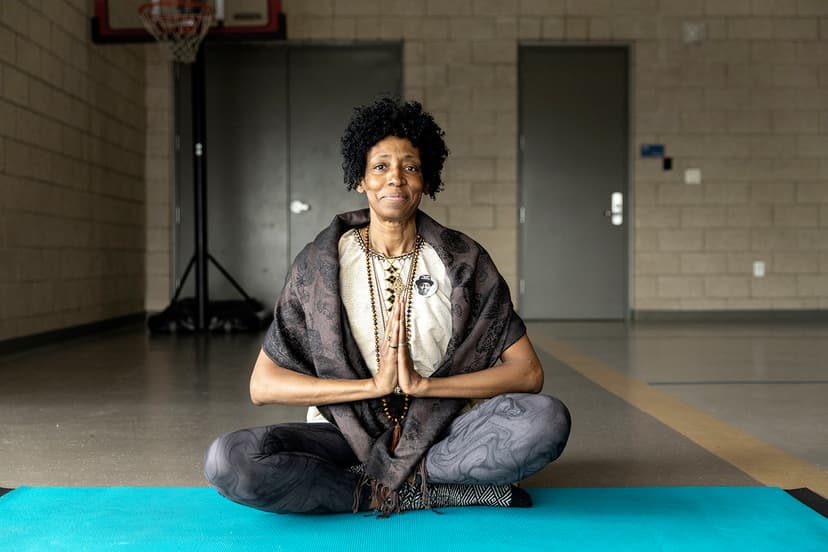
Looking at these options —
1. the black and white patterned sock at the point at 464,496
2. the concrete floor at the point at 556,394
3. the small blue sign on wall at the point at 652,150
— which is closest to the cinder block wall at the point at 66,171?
the concrete floor at the point at 556,394

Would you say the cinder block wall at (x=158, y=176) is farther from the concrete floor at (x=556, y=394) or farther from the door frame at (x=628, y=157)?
the door frame at (x=628, y=157)

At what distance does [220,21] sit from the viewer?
23.7 feet

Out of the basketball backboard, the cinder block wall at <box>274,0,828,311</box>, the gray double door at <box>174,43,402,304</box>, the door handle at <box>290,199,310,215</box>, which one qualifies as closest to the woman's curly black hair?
the basketball backboard

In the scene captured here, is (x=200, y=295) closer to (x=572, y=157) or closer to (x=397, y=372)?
(x=572, y=157)

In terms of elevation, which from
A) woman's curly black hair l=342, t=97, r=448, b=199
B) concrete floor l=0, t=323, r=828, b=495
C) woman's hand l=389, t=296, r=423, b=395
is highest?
woman's curly black hair l=342, t=97, r=448, b=199

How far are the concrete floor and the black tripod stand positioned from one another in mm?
588

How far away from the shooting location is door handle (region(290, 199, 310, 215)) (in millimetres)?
8883

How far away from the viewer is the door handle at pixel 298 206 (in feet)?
29.1

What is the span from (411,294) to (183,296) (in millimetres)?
6994

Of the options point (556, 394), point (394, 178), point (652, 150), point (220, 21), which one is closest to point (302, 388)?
point (394, 178)

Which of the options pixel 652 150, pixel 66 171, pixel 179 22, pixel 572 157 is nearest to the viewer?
pixel 66 171

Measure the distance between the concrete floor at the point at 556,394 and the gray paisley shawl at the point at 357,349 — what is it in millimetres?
560

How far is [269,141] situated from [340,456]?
700 centimetres

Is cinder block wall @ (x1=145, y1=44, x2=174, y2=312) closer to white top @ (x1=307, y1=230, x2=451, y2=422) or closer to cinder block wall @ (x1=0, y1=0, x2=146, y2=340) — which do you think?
cinder block wall @ (x1=0, y1=0, x2=146, y2=340)
